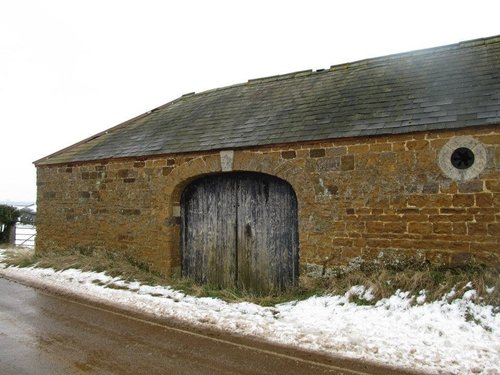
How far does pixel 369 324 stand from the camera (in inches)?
219

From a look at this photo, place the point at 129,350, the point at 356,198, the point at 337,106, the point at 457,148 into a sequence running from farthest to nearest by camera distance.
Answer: the point at 337,106 → the point at 356,198 → the point at 457,148 → the point at 129,350

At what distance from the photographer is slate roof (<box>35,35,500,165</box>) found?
22.9ft

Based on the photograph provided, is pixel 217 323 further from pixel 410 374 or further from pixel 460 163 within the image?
pixel 460 163

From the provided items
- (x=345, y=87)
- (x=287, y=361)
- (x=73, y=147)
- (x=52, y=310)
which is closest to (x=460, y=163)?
(x=345, y=87)

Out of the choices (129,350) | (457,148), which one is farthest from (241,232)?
(457,148)

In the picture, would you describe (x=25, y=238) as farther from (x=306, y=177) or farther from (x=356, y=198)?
(x=356, y=198)

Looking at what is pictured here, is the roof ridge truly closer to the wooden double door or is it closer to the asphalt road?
the wooden double door

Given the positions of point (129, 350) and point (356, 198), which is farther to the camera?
point (356, 198)

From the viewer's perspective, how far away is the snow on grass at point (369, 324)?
177 inches

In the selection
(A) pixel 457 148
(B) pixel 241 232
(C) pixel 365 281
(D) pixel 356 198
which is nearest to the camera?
(A) pixel 457 148

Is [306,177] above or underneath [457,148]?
underneath

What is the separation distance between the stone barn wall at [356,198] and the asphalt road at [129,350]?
276 centimetres

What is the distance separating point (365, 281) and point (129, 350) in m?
3.76

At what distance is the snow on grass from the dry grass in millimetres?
158
